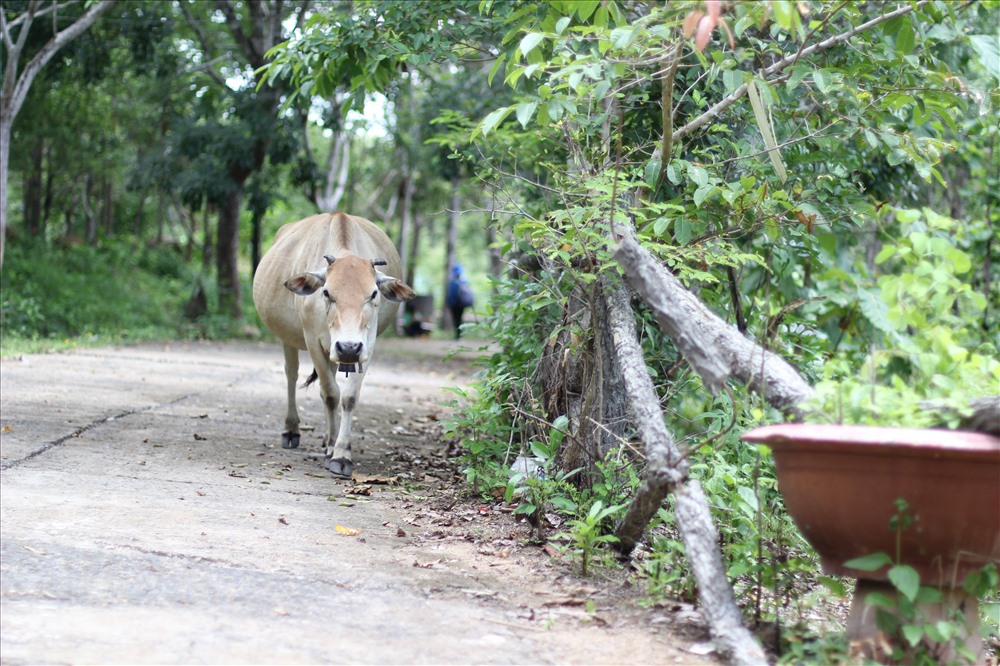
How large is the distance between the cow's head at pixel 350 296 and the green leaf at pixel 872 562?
366 centimetres

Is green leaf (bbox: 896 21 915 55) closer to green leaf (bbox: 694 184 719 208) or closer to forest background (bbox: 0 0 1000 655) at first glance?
forest background (bbox: 0 0 1000 655)

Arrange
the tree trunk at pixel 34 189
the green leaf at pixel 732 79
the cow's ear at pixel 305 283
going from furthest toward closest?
the tree trunk at pixel 34 189, the cow's ear at pixel 305 283, the green leaf at pixel 732 79

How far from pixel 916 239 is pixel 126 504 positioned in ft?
11.7

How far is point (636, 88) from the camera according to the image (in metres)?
6.27

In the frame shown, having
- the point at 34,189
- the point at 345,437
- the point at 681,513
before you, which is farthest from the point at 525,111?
the point at 34,189

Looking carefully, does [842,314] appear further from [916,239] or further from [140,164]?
[140,164]

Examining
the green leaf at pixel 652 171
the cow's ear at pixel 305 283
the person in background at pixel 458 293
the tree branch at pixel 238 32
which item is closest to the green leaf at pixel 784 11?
the green leaf at pixel 652 171

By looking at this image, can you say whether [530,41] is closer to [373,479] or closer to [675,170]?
[675,170]

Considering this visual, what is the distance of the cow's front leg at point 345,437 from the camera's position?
255 inches

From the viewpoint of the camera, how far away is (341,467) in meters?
6.49

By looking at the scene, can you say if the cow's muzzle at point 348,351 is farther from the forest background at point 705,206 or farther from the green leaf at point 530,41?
the green leaf at point 530,41

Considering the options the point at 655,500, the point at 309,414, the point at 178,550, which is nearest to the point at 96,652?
the point at 178,550

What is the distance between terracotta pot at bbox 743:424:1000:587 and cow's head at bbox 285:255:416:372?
341 cm

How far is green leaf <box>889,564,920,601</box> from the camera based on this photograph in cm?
311
